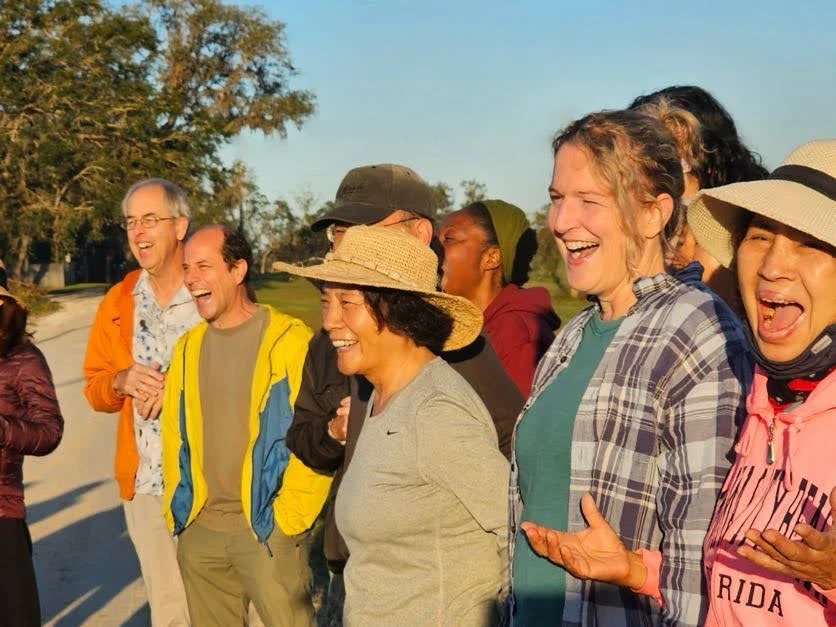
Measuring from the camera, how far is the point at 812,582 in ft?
6.65

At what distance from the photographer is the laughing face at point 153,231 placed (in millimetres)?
5922

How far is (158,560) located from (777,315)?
4.22 metres

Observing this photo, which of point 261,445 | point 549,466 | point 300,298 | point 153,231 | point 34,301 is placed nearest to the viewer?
point 549,466

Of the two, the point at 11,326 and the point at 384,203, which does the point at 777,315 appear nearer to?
the point at 384,203

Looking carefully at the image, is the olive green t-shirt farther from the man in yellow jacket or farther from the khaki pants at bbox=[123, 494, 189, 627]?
the khaki pants at bbox=[123, 494, 189, 627]

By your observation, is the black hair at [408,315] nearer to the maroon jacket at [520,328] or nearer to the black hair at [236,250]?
the maroon jacket at [520,328]

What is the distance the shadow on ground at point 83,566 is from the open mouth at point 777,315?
556 cm

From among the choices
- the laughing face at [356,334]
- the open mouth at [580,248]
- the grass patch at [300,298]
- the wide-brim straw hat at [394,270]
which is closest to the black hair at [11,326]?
the wide-brim straw hat at [394,270]

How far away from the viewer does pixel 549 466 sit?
9.53 ft

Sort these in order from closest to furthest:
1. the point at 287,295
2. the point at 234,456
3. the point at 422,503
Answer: the point at 422,503 < the point at 234,456 < the point at 287,295

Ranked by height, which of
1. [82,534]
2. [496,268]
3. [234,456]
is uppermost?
[496,268]

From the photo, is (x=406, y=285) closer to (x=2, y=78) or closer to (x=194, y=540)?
(x=194, y=540)

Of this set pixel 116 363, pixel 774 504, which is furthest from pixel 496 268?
pixel 774 504

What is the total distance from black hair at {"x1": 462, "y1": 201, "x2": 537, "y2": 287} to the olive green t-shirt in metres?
1.14
